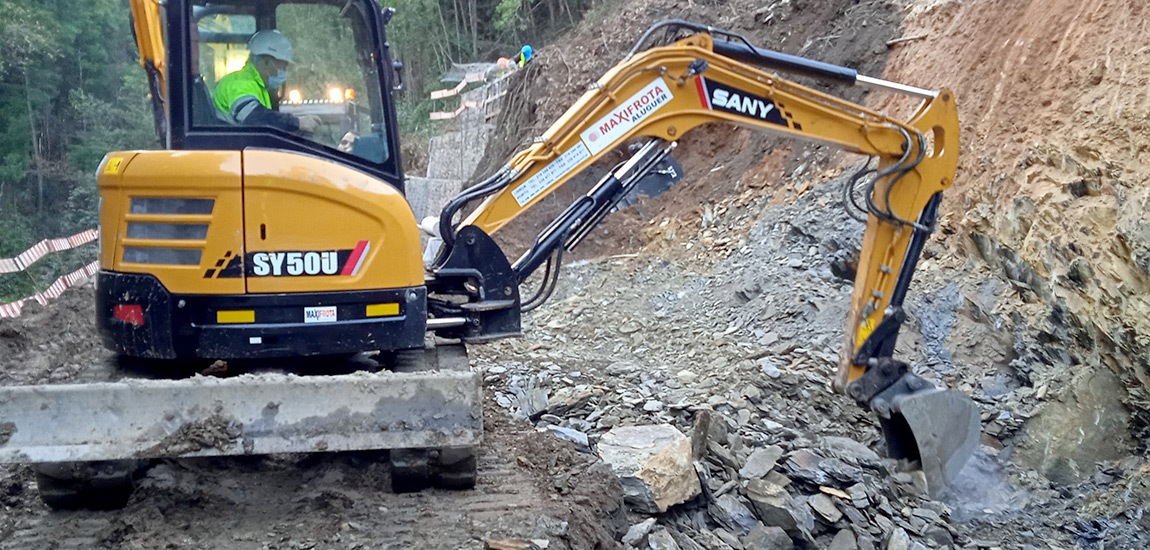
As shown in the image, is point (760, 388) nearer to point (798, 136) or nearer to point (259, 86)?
point (798, 136)

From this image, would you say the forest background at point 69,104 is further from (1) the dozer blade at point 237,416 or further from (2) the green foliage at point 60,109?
(1) the dozer blade at point 237,416

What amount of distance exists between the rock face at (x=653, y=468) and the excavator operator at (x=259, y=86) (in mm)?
2295

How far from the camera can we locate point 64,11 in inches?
803

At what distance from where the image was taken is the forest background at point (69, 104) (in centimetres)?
1886

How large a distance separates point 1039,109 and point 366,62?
18.6ft

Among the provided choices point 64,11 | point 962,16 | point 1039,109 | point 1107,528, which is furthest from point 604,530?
point 64,11

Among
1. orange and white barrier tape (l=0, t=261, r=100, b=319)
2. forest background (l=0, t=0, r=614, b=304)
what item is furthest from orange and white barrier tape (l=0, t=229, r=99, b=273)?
forest background (l=0, t=0, r=614, b=304)

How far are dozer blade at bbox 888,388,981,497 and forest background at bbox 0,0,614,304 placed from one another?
15.4 meters

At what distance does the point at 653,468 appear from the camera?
455 cm

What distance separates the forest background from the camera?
1886 cm

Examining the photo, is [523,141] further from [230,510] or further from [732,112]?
[230,510]

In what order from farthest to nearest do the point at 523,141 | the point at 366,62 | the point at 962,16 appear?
1. the point at 523,141
2. the point at 962,16
3. the point at 366,62

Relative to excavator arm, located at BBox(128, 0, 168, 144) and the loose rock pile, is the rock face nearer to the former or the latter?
the loose rock pile

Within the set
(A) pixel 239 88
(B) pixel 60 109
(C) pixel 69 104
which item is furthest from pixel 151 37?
(C) pixel 69 104
